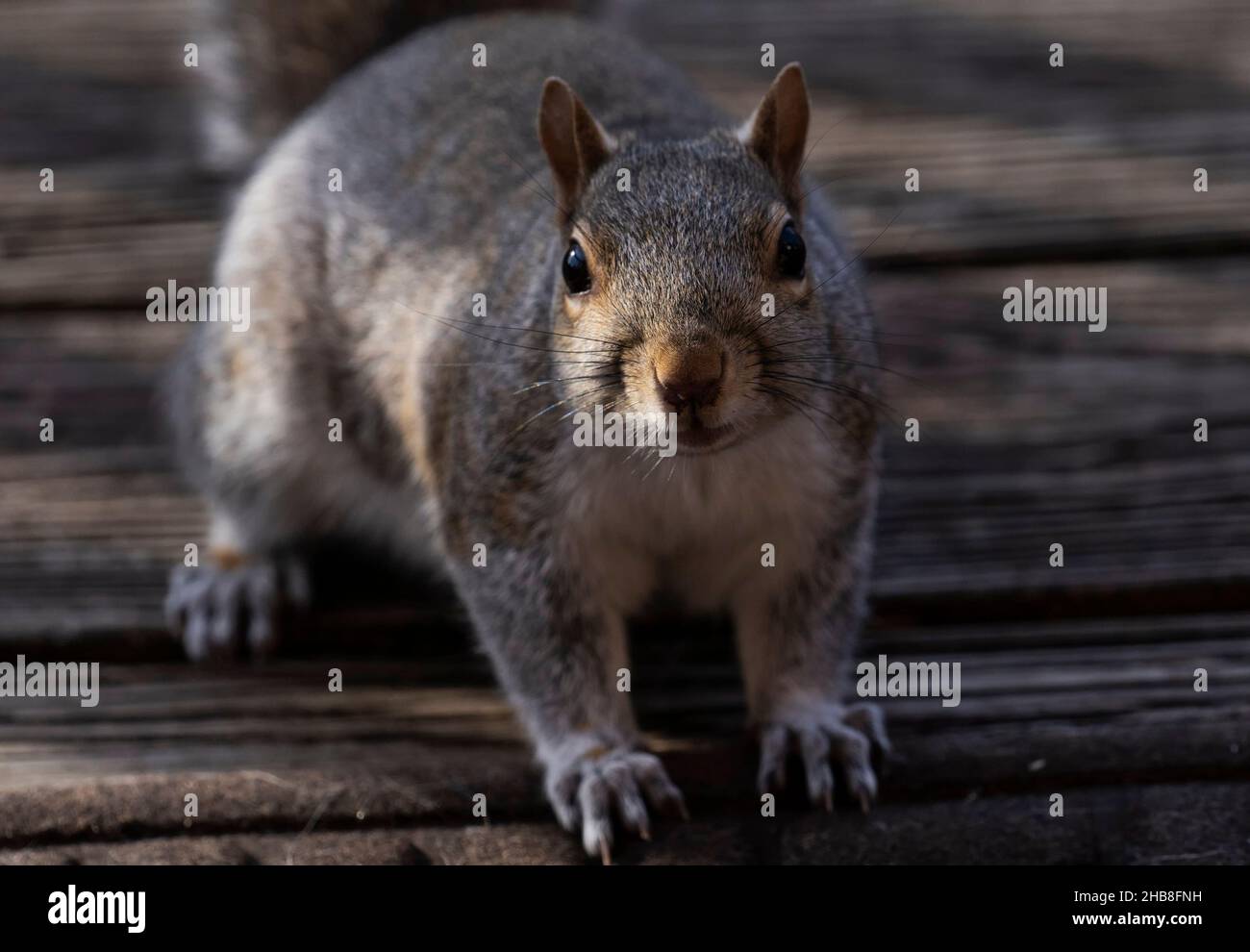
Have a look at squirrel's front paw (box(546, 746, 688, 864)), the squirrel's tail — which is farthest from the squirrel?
the squirrel's tail

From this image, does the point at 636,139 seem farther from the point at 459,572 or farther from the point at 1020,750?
the point at 1020,750

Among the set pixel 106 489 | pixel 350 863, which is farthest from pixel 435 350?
pixel 350 863

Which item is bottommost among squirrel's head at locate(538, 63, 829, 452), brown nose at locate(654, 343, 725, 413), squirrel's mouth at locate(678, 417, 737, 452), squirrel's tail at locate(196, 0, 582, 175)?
squirrel's mouth at locate(678, 417, 737, 452)

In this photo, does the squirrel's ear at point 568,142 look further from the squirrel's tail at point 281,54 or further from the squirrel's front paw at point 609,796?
the squirrel's tail at point 281,54

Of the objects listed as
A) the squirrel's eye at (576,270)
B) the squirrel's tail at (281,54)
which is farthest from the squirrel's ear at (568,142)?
the squirrel's tail at (281,54)

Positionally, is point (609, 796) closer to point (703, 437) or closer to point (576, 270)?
point (703, 437)

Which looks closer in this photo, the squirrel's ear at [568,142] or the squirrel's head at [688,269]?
the squirrel's head at [688,269]

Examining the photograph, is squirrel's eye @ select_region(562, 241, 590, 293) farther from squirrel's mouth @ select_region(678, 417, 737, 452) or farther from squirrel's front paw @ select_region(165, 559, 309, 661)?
squirrel's front paw @ select_region(165, 559, 309, 661)
